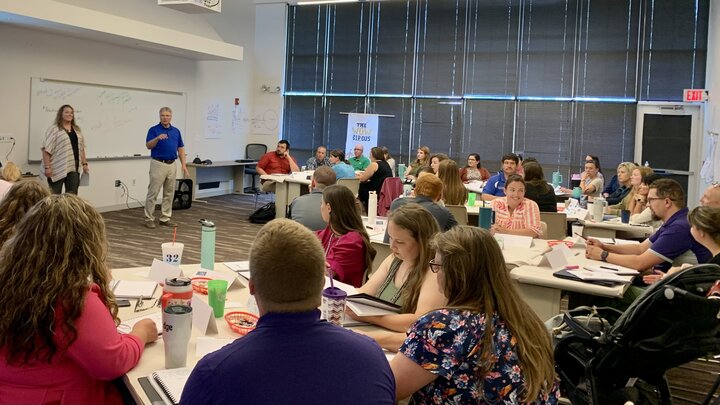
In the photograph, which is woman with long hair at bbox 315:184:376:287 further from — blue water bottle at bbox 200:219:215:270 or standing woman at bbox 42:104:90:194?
standing woman at bbox 42:104:90:194

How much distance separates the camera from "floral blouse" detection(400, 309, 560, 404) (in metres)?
1.71

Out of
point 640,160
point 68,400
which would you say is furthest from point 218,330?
point 640,160

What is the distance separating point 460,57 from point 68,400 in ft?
34.3

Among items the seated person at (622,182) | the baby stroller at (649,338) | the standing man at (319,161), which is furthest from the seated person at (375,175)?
the baby stroller at (649,338)

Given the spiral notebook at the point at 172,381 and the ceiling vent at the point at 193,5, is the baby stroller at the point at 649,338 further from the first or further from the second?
the ceiling vent at the point at 193,5

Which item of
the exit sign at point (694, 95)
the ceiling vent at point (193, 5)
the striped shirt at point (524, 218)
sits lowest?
the striped shirt at point (524, 218)

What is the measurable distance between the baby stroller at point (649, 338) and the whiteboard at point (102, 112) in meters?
7.77

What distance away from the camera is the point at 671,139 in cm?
941

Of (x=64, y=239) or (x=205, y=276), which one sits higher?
(x=64, y=239)

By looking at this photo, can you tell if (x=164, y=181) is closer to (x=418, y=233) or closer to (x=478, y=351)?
(x=418, y=233)

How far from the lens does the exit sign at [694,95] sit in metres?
9.05

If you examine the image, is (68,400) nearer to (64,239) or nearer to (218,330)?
(64,239)

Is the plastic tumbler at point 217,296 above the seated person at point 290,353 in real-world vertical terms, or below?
below

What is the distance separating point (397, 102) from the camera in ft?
39.2
